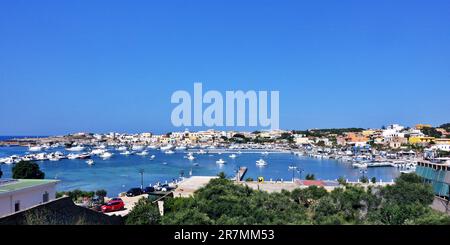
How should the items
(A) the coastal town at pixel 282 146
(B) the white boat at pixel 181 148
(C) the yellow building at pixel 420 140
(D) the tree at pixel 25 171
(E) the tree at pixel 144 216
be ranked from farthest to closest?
(B) the white boat at pixel 181 148 < (C) the yellow building at pixel 420 140 < (A) the coastal town at pixel 282 146 < (D) the tree at pixel 25 171 < (E) the tree at pixel 144 216

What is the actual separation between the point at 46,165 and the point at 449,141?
2924cm

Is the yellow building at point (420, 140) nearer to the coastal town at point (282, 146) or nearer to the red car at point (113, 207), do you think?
A: the coastal town at point (282, 146)

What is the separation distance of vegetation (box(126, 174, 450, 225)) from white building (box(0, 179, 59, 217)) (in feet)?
4.24

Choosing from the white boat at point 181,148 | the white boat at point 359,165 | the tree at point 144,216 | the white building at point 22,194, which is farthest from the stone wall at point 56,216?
the white boat at point 181,148

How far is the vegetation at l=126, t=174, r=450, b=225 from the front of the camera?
3.44m

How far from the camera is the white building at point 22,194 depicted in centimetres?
422

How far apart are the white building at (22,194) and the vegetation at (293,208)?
1.29 metres

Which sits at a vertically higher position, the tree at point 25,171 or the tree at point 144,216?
the tree at point 144,216

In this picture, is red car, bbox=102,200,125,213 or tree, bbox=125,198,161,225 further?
red car, bbox=102,200,125,213

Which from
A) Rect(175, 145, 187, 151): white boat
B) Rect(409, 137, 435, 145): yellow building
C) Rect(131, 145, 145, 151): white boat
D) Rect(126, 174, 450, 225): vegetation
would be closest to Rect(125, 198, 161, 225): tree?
Rect(126, 174, 450, 225): vegetation

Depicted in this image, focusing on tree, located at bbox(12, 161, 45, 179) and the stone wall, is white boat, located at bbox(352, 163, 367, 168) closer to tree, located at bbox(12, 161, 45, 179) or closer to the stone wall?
tree, located at bbox(12, 161, 45, 179)

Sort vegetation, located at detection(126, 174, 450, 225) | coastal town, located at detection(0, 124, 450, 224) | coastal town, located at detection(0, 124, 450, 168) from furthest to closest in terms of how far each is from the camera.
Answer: coastal town, located at detection(0, 124, 450, 168), coastal town, located at detection(0, 124, 450, 224), vegetation, located at detection(126, 174, 450, 225)
